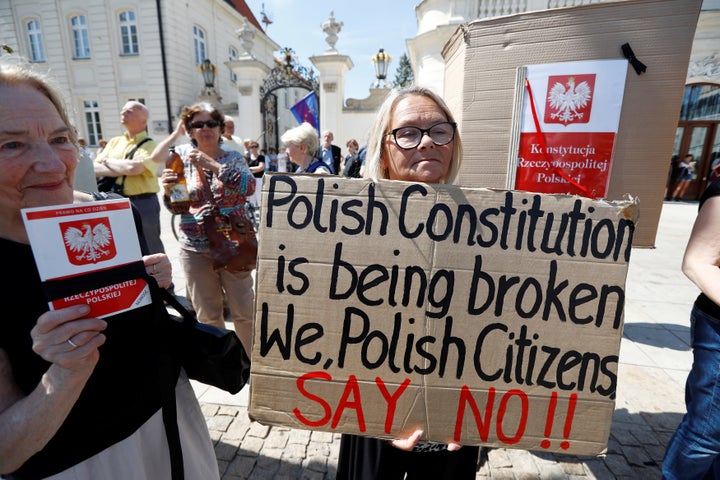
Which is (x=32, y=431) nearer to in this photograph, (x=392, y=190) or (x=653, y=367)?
(x=392, y=190)

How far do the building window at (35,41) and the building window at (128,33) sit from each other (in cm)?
441

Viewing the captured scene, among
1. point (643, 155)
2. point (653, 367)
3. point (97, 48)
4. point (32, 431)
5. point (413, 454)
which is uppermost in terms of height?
point (97, 48)

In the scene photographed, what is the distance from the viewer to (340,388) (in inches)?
45.1

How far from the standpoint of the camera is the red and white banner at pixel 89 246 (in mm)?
785

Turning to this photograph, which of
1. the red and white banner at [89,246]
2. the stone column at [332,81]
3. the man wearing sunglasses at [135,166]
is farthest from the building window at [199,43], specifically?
the red and white banner at [89,246]

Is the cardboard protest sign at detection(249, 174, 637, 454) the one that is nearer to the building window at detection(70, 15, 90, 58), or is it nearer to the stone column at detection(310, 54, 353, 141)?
the stone column at detection(310, 54, 353, 141)

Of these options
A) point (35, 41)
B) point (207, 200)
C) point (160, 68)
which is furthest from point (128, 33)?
point (207, 200)

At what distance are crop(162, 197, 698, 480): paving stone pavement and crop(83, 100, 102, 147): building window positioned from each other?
20.4 m

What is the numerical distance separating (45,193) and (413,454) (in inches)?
58.3

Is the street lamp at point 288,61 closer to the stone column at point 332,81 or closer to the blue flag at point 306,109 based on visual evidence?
the stone column at point 332,81

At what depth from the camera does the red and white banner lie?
2.57 ft

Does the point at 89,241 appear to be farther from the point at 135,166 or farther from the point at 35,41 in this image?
the point at 35,41

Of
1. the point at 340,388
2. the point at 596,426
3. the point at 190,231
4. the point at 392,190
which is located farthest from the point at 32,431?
the point at 190,231

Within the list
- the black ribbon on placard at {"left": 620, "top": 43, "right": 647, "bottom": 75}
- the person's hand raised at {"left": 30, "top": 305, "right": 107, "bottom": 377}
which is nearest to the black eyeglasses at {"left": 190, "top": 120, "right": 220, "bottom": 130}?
the person's hand raised at {"left": 30, "top": 305, "right": 107, "bottom": 377}
